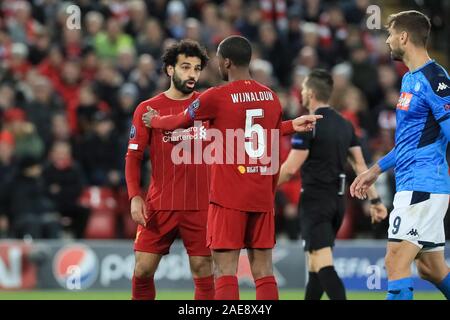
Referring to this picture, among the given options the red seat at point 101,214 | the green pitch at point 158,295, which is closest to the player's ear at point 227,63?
the green pitch at point 158,295

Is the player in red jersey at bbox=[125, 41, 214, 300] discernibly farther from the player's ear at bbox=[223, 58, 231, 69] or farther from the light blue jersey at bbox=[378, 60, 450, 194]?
the light blue jersey at bbox=[378, 60, 450, 194]

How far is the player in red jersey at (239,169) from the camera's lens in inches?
283

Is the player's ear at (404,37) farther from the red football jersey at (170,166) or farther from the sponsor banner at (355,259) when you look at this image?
the sponsor banner at (355,259)

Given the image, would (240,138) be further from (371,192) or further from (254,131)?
(371,192)

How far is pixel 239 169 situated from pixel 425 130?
136 cm

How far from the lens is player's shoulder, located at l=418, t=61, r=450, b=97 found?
23.5 feet

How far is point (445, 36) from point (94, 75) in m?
7.08

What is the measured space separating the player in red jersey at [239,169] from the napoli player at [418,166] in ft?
2.97

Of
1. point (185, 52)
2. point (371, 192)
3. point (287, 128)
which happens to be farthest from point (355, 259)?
point (287, 128)

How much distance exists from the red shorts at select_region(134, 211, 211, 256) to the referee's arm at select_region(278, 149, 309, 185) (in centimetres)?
127

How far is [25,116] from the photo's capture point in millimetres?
15375

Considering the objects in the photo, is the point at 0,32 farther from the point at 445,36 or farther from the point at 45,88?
the point at 445,36

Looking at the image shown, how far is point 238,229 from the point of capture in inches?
284
